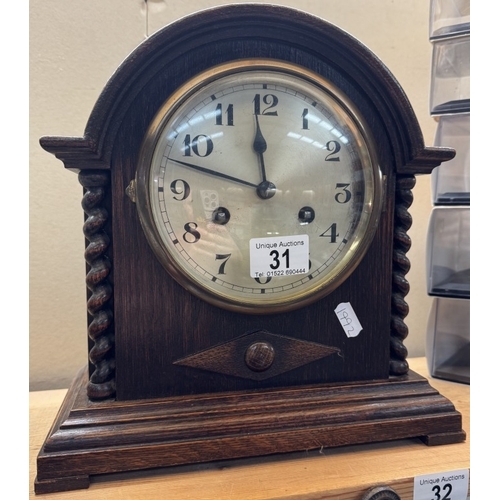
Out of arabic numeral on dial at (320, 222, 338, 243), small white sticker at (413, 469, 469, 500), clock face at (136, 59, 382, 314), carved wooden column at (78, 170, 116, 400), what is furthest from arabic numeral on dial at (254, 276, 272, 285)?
small white sticker at (413, 469, 469, 500)

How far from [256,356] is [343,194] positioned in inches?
10.6

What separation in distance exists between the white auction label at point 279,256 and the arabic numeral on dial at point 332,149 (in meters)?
0.12

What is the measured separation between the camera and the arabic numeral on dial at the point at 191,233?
0.69 meters

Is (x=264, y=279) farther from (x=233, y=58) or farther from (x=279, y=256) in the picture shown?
(x=233, y=58)

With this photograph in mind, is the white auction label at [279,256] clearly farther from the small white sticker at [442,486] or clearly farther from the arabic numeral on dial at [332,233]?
the small white sticker at [442,486]

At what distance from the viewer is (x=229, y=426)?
666mm

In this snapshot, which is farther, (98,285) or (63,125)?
(63,125)

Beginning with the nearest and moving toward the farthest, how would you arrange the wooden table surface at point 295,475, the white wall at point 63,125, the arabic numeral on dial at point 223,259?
the wooden table surface at point 295,475
the arabic numeral on dial at point 223,259
the white wall at point 63,125

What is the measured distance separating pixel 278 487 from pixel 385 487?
14 centimetres

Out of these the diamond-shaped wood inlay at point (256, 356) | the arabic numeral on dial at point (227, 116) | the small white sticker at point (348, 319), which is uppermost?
the arabic numeral on dial at point (227, 116)

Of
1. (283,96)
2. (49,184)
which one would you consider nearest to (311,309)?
(283,96)

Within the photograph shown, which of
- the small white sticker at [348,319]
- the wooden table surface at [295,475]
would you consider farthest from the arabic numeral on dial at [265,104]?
the wooden table surface at [295,475]

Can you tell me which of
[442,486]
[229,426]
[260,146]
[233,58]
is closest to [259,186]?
[260,146]

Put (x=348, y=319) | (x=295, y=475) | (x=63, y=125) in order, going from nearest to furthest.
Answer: (x=295, y=475), (x=348, y=319), (x=63, y=125)
